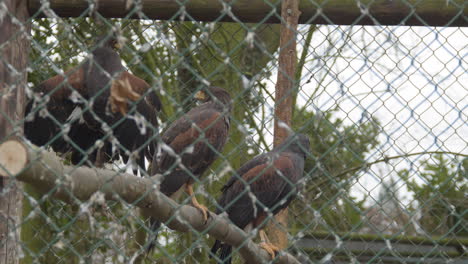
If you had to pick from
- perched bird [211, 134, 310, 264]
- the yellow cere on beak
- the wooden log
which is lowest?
perched bird [211, 134, 310, 264]

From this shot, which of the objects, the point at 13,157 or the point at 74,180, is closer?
the point at 13,157

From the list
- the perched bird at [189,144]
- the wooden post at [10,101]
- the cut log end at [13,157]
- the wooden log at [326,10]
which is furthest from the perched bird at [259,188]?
the cut log end at [13,157]

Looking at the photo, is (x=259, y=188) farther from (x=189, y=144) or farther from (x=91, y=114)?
(x=91, y=114)

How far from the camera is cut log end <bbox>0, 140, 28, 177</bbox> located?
1792 mm

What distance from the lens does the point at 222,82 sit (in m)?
4.69

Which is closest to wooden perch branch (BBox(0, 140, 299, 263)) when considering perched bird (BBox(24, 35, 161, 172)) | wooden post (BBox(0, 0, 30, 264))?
wooden post (BBox(0, 0, 30, 264))

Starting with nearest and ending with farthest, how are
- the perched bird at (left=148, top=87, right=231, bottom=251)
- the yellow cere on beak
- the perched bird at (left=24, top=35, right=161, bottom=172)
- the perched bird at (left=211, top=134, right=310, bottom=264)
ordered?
1. the perched bird at (left=24, top=35, right=161, bottom=172)
2. the perched bird at (left=148, top=87, right=231, bottom=251)
3. the perched bird at (left=211, top=134, right=310, bottom=264)
4. the yellow cere on beak

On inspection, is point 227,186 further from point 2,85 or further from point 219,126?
point 2,85

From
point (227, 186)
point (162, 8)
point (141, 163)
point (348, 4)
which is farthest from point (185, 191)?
point (348, 4)

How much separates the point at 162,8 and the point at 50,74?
992mm

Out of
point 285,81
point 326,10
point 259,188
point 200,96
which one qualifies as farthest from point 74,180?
point 200,96

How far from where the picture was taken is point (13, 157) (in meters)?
1.80

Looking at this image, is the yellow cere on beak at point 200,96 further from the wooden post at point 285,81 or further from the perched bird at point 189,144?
the wooden post at point 285,81

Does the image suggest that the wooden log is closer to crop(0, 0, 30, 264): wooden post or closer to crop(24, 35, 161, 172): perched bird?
crop(24, 35, 161, 172): perched bird
